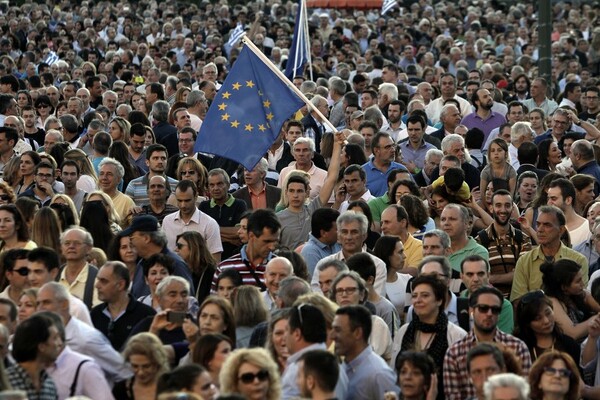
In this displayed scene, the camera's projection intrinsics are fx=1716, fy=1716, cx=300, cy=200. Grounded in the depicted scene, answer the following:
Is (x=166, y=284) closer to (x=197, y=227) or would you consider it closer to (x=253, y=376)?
(x=253, y=376)

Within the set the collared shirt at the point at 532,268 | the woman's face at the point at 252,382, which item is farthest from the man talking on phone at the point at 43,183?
the woman's face at the point at 252,382

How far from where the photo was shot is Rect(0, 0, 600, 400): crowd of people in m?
10.3

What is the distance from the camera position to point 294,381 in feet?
33.2

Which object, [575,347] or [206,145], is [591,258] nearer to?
[575,347]

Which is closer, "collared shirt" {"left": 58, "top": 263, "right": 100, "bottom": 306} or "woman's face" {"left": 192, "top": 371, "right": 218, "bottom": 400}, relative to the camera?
"woman's face" {"left": 192, "top": 371, "right": 218, "bottom": 400}

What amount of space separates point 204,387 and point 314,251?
456cm

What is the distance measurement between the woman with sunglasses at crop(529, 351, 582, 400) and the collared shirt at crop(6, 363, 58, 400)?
289 centimetres

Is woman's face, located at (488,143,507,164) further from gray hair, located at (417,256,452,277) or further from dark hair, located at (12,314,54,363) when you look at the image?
dark hair, located at (12,314,54,363)


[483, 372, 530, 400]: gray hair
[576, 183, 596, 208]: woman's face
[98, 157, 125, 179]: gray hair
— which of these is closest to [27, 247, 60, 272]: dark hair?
[483, 372, 530, 400]: gray hair

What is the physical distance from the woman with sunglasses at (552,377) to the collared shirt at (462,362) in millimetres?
389

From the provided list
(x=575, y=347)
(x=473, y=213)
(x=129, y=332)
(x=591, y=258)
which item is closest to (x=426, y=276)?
(x=575, y=347)

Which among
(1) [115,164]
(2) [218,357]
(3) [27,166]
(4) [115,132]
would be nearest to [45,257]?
(2) [218,357]

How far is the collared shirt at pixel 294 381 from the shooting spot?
10.1m

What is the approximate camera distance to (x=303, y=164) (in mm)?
16953
